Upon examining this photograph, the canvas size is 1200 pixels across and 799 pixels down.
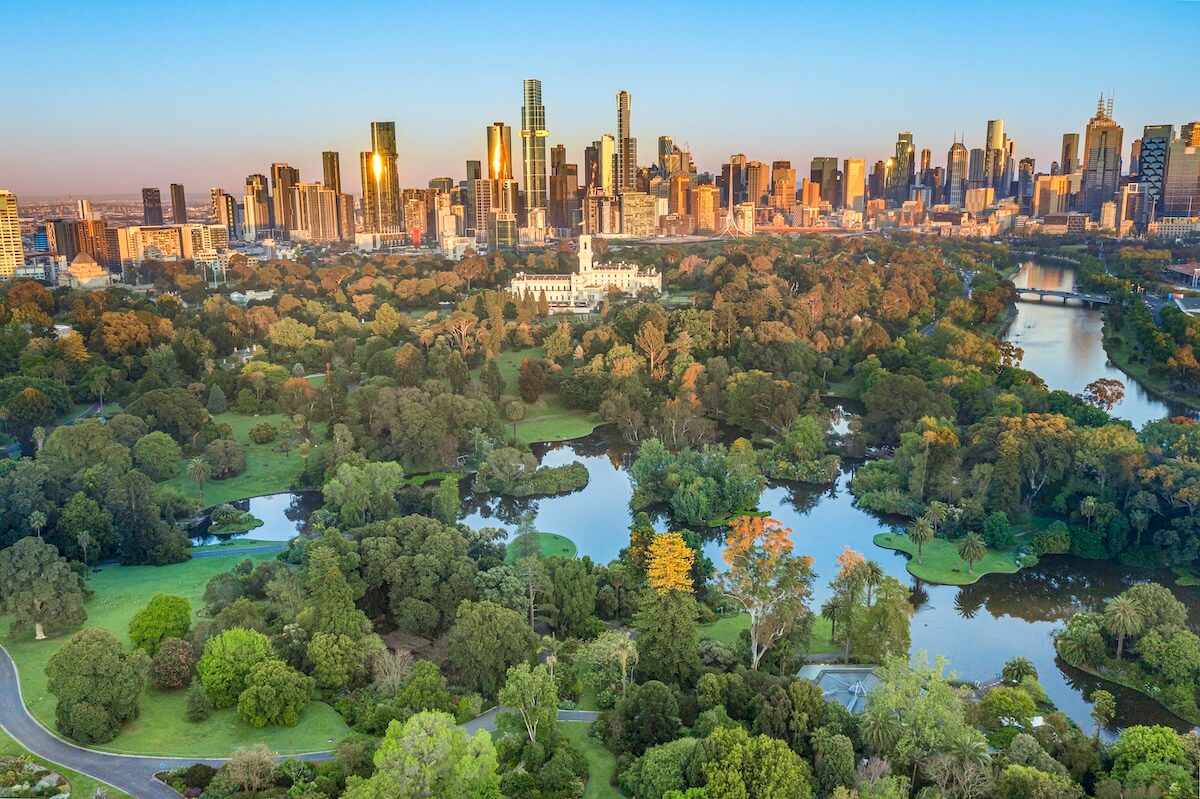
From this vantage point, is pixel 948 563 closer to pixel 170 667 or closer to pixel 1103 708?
pixel 1103 708

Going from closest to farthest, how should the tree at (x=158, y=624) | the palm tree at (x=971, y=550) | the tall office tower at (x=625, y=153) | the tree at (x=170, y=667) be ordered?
the tree at (x=170, y=667) < the tree at (x=158, y=624) < the palm tree at (x=971, y=550) < the tall office tower at (x=625, y=153)

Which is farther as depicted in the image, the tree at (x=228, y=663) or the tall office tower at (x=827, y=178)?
the tall office tower at (x=827, y=178)

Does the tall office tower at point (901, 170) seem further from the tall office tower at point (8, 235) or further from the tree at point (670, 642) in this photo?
the tree at point (670, 642)

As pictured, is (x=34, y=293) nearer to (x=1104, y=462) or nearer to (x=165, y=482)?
(x=165, y=482)

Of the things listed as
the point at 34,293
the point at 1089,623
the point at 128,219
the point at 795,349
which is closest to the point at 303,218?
the point at 128,219

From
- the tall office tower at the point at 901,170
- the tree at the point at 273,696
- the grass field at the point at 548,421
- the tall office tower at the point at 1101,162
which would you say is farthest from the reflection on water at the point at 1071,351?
the tall office tower at the point at 901,170

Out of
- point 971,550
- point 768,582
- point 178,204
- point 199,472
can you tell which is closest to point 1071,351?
point 971,550

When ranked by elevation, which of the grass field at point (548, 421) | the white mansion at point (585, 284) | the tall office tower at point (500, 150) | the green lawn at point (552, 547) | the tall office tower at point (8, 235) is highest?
the tall office tower at point (500, 150)

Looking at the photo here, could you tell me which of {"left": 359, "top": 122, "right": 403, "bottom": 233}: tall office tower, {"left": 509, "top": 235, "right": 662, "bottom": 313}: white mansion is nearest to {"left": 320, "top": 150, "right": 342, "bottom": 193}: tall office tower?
{"left": 359, "top": 122, "right": 403, "bottom": 233}: tall office tower
